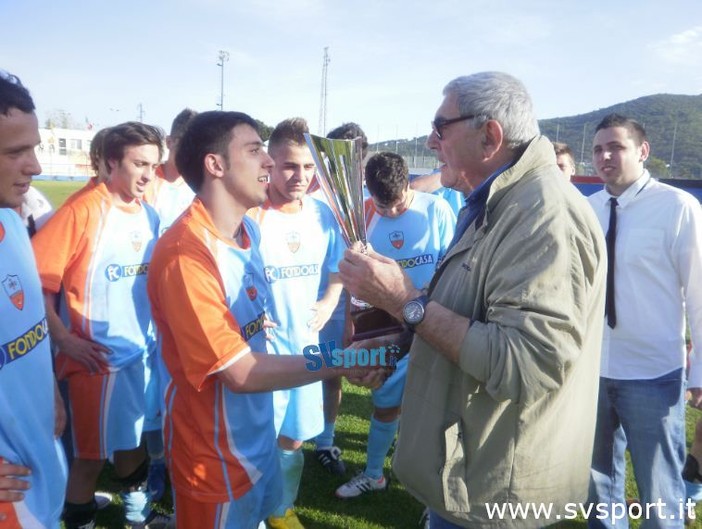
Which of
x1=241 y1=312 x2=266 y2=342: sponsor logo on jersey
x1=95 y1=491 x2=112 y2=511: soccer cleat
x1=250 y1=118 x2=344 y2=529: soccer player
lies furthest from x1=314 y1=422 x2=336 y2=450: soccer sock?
x1=241 y1=312 x2=266 y2=342: sponsor logo on jersey

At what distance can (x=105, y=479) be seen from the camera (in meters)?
4.23

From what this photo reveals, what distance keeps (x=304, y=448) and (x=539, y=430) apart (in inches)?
138

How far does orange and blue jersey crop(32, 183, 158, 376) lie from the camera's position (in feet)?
9.98

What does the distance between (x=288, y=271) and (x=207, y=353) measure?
1541mm

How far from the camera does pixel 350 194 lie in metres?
1.93

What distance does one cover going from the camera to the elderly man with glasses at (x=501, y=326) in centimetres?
153

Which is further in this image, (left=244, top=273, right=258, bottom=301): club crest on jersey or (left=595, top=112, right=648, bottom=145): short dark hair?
(left=595, top=112, right=648, bottom=145): short dark hair

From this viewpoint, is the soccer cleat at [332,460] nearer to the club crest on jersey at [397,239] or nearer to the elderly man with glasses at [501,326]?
the club crest on jersey at [397,239]

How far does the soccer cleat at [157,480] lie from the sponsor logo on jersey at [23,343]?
98.1 inches

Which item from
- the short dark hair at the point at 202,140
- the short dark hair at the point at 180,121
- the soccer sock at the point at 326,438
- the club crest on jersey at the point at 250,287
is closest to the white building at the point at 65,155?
the short dark hair at the point at 180,121

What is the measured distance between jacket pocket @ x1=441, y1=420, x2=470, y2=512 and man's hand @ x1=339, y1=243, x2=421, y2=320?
0.45 metres

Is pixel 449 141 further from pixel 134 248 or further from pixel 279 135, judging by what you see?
pixel 134 248

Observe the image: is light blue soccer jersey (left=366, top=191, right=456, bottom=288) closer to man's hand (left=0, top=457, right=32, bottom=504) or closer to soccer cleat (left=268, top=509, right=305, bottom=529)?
soccer cleat (left=268, top=509, right=305, bottom=529)

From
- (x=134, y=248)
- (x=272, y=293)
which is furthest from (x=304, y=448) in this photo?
(x=134, y=248)
